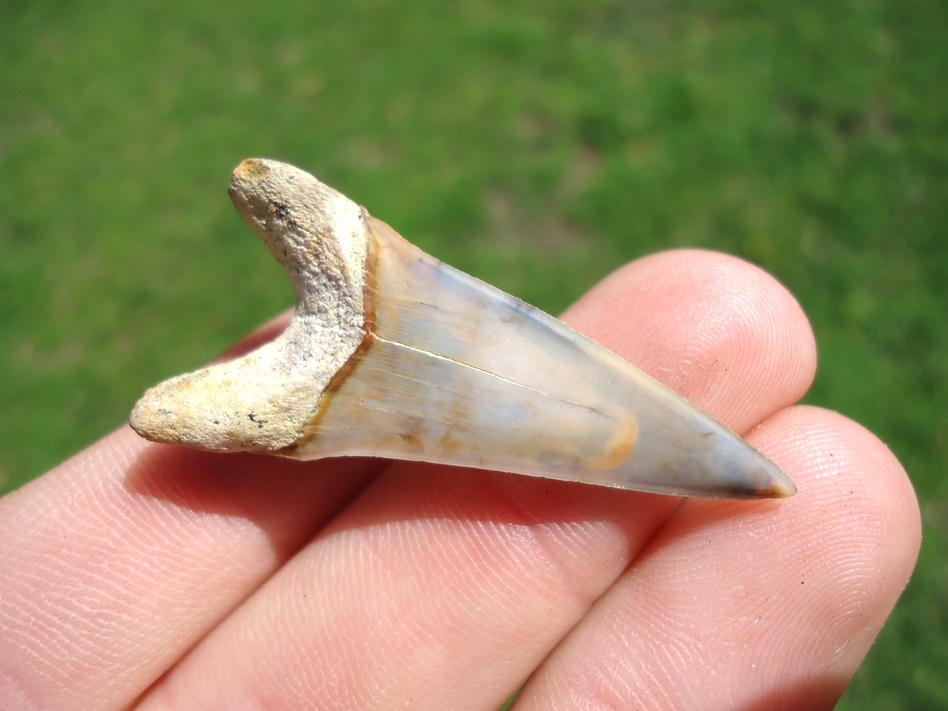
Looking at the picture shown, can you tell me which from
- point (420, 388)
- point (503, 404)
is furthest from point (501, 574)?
point (420, 388)

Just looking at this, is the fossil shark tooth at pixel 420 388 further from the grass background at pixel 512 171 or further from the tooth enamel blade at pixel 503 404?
the grass background at pixel 512 171

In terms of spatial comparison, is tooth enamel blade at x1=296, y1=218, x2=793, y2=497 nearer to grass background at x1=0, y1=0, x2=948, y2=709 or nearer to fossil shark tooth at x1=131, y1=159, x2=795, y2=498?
fossil shark tooth at x1=131, y1=159, x2=795, y2=498

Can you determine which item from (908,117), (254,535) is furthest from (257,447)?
(908,117)

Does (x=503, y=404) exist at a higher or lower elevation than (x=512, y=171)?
lower

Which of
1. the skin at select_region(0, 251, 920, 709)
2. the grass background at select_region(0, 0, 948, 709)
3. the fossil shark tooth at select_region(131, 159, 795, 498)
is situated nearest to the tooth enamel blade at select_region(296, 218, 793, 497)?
the fossil shark tooth at select_region(131, 159, 795, 498)

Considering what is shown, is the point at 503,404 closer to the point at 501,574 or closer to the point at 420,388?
the point at 420,388

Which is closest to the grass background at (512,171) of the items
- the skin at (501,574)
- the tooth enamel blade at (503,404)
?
the skin at (501,574)

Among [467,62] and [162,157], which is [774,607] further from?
[162,157]
